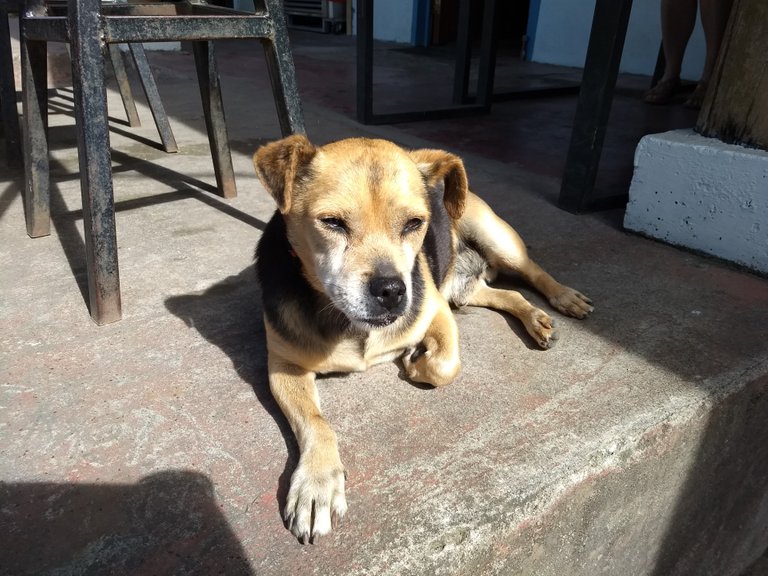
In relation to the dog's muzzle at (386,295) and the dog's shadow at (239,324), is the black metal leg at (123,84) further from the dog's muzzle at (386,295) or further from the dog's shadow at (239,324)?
the dog's muzzle at (386,295)

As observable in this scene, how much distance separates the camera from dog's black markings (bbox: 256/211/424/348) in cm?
200

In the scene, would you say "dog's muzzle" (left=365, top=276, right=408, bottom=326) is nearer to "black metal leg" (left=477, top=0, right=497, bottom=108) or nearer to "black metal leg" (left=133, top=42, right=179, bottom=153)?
"black metal leg" (left=133, top=42, right=179, bottom=153)

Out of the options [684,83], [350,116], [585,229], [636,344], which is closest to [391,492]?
[636,344]

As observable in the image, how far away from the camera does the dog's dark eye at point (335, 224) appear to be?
6.20 feet

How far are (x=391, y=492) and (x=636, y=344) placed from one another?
1.26 meters

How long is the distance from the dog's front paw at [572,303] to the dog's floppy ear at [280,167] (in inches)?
50.8

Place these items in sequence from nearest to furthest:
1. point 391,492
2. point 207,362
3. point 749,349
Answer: point 391,492
point 207,362
point 749,349

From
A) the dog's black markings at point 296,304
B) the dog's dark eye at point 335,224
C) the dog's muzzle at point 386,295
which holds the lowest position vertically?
the dog's black markings at point 296,304

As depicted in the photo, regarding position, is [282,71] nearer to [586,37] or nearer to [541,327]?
[541,327]

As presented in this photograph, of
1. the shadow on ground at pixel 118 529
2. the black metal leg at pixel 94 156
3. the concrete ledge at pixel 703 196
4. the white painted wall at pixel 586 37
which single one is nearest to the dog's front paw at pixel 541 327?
the concrete ledge at pixel 703 196

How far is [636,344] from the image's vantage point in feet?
7.54

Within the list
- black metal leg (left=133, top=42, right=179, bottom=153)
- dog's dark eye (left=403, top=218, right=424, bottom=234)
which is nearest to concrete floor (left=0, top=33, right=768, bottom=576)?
dog's dark eye (left=403, top=218, right=424, bottom=234)

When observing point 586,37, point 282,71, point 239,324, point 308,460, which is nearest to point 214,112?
point 282,71

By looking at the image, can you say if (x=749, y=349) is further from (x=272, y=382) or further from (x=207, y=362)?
(x=207, y=362)
